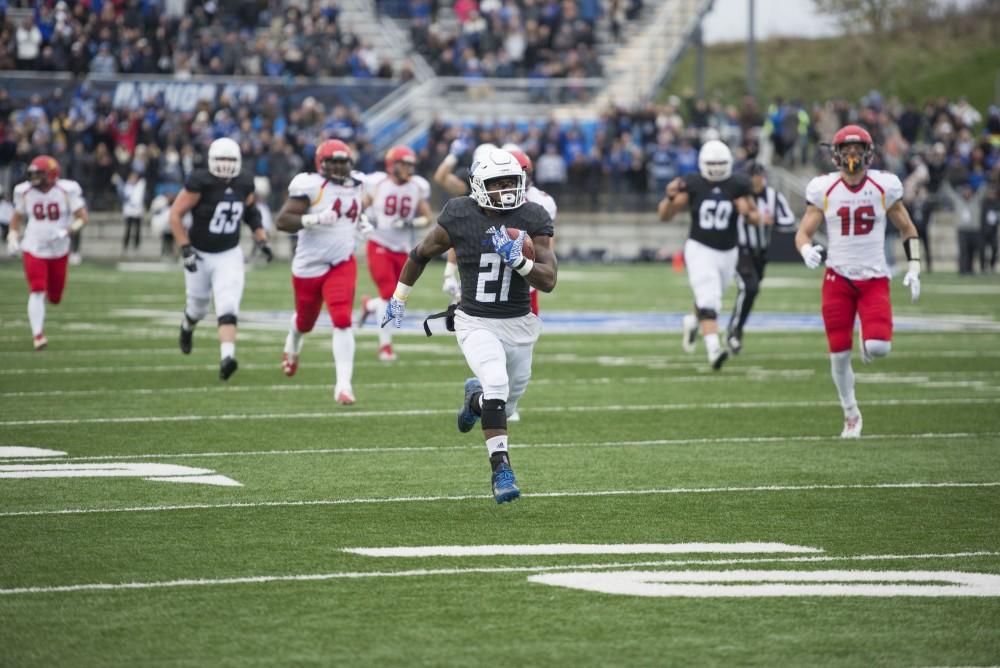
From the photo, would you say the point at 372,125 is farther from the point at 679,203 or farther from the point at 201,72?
the point at 679,203

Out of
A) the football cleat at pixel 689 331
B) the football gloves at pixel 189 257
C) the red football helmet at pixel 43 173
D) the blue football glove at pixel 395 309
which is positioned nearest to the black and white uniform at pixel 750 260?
the football cleat at pixel 689 331

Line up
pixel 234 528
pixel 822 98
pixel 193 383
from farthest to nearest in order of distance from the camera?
pixel 822 98, pixel 193 383, pixel 234 528

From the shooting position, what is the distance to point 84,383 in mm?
13070

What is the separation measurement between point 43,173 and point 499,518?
10.1 metres

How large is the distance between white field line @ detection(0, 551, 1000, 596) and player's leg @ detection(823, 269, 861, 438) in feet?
11.8

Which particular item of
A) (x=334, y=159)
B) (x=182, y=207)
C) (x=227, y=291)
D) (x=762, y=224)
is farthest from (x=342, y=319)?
(x=762, y=224)

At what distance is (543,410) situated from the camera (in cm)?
1158

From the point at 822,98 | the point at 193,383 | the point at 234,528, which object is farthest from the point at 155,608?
the point at 822,98

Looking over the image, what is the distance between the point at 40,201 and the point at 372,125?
714 inches

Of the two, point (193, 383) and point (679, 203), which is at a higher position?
point (679, 203)

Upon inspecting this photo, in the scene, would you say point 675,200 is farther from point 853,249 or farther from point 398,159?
point 853,249

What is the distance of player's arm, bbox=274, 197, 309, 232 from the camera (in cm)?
1209

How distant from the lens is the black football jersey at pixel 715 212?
14266mm

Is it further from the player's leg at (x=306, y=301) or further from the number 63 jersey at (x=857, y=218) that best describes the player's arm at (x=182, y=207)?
the number 63 jersey at (x=857, y=218)
